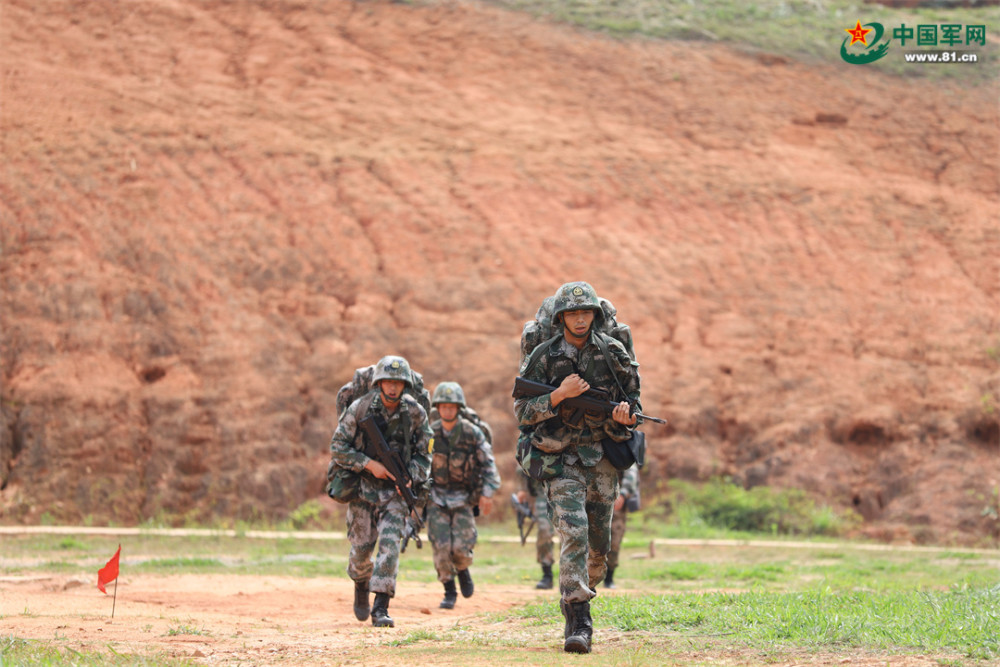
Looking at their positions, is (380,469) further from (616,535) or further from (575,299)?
(616,535)

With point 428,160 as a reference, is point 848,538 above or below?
below

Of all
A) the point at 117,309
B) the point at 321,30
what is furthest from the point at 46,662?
the point at 321,30

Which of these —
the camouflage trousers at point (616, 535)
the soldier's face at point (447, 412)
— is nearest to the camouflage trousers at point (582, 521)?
the soldier's face at point (447, 412)

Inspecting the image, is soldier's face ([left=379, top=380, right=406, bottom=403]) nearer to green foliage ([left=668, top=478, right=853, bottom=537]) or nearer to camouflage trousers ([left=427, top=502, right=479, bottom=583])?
camouflage trousers ([left=427, top=502, right=479, bottom=583])

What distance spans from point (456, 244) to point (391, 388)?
11583 mm

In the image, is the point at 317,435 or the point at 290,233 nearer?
the point at 317,435

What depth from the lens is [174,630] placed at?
6.30 m

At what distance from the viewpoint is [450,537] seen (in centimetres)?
894

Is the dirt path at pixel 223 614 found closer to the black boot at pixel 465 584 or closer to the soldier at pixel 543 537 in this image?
the black boot at pixel 465 584

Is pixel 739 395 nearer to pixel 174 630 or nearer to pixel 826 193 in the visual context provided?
pixel 826 193

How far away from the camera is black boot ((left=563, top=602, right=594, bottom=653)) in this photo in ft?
17.6

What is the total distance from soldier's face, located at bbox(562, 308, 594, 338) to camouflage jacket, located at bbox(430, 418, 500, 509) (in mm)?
3239

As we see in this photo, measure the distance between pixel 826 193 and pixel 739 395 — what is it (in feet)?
19.8

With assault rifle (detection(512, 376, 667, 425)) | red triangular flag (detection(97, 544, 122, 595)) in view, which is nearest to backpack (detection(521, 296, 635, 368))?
assault rifle (detection(512, 376, 667, 425))
